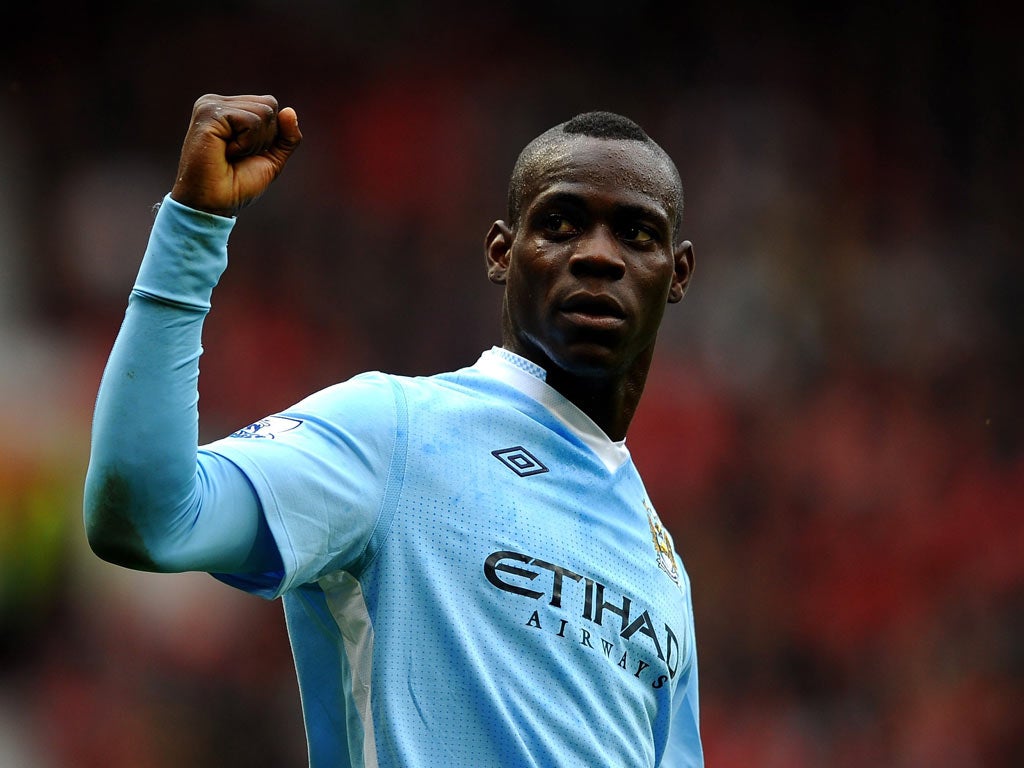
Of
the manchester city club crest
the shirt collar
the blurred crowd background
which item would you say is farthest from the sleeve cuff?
the blurred crowd background

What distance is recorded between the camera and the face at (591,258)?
2244mm

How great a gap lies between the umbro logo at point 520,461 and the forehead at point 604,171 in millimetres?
498

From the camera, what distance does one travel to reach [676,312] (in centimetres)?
601

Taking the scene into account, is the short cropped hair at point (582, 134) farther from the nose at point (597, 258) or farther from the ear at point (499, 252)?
the nose at point (597, 258)

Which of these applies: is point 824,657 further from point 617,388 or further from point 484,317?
point 617,388

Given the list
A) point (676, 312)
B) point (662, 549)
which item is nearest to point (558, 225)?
point (662, 549)

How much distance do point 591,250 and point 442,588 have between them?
0.69 m

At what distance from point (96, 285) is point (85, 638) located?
1433 millimetres

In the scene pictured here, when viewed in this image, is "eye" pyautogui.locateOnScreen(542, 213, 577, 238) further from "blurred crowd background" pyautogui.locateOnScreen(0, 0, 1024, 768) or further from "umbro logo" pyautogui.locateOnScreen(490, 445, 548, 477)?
"blurred crowd background" pyautogui.locateOnScreen(0, 0, 1024, 768)

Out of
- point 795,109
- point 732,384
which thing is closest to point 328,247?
point 732,384

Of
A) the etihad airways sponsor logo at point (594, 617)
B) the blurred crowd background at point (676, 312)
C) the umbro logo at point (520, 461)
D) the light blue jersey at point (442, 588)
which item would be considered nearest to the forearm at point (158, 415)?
the light blue jersey at point (442, 588)

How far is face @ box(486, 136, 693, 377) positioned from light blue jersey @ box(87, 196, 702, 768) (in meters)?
0.20

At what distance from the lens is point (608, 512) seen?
2.23 metres

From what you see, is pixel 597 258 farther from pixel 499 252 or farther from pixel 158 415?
pixel 158 415
